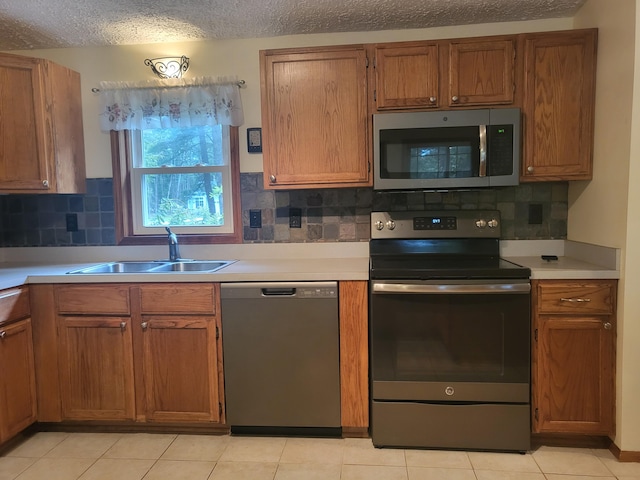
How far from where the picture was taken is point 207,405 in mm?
2211

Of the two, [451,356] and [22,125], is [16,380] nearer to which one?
[22,125]

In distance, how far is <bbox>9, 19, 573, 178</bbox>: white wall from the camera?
253 centimetres

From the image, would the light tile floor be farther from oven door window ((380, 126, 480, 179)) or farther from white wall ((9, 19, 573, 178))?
white wall ((9, 19, 573, 178))

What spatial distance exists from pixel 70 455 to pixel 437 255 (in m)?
2.16

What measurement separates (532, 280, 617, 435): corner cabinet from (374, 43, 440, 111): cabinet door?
109cm

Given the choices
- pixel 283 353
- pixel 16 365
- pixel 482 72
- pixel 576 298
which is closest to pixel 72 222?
pixel 16 365

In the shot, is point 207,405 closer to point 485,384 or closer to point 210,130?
point 485,384

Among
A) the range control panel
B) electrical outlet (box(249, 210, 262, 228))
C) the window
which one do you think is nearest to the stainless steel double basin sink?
the window

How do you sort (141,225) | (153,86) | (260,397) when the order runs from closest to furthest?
(260,397)
(153,86)
(141,225)

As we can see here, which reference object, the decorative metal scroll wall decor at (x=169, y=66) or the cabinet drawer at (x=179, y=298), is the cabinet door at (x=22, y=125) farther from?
the cabinet drawer at (x=179, y=298)

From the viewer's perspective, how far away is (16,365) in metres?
2.16

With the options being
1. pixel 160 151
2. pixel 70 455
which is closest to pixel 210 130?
pixel 160 151

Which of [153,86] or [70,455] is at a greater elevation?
[153,86]

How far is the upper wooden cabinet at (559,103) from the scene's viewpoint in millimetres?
2162
